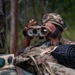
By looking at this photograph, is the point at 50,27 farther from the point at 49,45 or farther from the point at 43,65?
Answer: the point at 43,65

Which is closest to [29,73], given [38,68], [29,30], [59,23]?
[38,68]

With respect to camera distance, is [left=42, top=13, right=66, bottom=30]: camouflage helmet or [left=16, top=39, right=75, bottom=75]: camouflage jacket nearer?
[left=16, top=39, right=75, bottom=75]: camouflage jacket

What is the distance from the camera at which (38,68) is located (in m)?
5.14

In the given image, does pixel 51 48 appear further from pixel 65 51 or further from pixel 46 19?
pixel 46 19

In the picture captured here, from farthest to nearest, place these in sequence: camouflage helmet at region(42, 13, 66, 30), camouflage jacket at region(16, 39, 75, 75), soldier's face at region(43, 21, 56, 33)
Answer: camouflage helmet at region(42, 13, 66, 30)
soldier's face at region(43, 21, 56, 33)
camouflage jacket at region(16, 39, 75, 75)

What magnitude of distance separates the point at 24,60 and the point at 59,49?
17.9 inches

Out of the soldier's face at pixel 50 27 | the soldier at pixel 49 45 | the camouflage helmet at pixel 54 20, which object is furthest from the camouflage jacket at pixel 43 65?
the camouflage helmet at pixel 54 20

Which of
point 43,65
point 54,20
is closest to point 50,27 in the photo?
point 54,20

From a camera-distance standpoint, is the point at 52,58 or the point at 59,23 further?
the point at 59,23

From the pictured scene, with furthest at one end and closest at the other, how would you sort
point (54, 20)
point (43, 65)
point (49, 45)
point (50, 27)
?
1. point (54, 20)
2. point (50, 27)
3. point (49, 45)
4. point (43, 65)

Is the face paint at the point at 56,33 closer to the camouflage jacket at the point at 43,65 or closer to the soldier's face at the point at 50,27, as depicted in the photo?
the soldier's face at the point at 50,27

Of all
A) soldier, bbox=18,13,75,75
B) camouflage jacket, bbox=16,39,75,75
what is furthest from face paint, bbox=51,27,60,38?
camouflage jacket, bbox=16,39,75,75

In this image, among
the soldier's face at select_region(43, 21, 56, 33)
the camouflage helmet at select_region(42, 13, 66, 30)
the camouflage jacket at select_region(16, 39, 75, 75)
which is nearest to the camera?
the camouflage jacket at select_region(16, 39, 75, 75)

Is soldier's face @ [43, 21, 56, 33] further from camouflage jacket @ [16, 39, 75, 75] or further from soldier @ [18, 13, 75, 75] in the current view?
camouflage jacket @ [16, 39, 75, 75]
